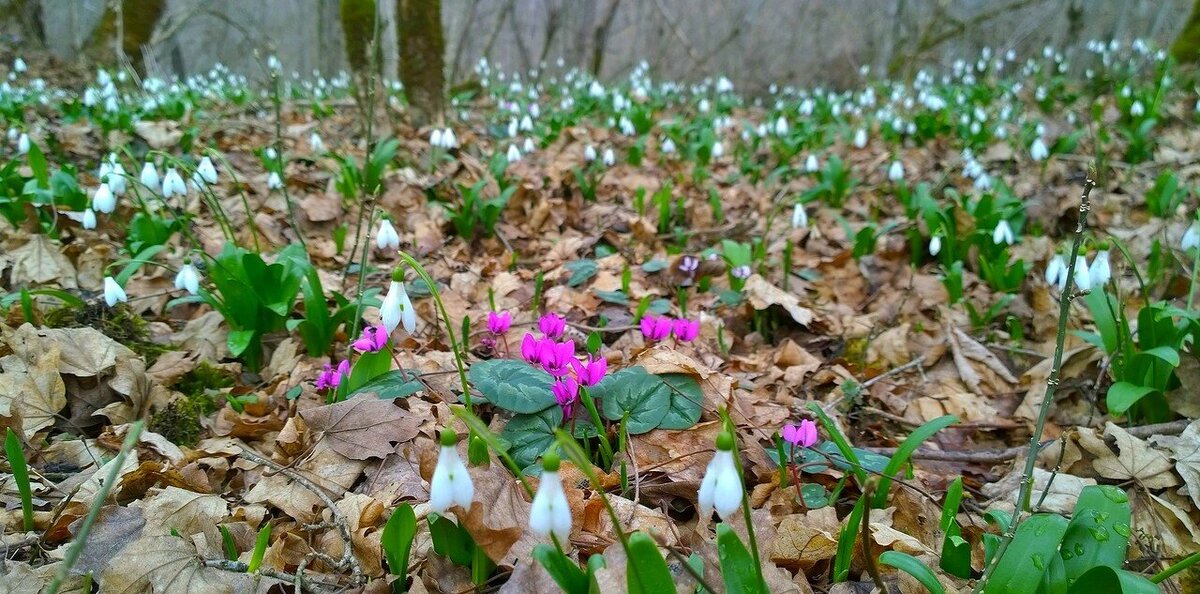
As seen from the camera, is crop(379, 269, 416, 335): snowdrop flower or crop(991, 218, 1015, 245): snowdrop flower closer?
crop(379, 269, 416, 335): snowdrop flower

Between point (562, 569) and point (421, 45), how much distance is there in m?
5.04

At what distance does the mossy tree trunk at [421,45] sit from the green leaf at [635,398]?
4341mm

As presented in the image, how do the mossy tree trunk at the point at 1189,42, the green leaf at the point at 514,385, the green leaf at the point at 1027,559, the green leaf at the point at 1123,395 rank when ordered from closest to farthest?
the green leaf at the point at 1027,559
the green leaf at the point at 514,385
the green leaf at the point at 1123,395
the mossy tree trunk at the point at 1189,42

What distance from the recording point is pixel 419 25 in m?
5.39

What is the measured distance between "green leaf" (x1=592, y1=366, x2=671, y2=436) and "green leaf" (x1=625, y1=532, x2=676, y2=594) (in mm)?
688

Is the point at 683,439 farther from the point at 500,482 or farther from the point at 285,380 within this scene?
the point at 285,380

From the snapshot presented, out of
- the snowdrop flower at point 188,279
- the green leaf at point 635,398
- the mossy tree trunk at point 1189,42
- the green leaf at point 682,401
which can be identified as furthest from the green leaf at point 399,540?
the mossy tree trunk at point 1189,42

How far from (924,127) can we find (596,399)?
5471 mm

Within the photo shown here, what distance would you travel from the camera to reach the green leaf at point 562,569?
42.5 inches

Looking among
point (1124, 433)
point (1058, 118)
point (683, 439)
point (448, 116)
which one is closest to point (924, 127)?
point (1058, 118)

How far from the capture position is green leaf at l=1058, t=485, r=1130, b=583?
129 centimetres

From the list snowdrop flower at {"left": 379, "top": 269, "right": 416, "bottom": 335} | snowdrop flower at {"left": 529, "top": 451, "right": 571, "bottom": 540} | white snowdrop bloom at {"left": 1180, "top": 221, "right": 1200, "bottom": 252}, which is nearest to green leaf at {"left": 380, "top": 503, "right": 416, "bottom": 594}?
snowdrop flower at {"left": 529, "top": 451, "right": 571, "bottom": 540}

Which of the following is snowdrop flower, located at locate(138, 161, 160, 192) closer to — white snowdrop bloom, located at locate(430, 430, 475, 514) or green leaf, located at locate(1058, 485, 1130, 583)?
white snowdrop bloom, located at locate(430, 430, 475, 514)

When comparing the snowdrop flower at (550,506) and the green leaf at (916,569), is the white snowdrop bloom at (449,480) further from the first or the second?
the green leaf at (916,569)
